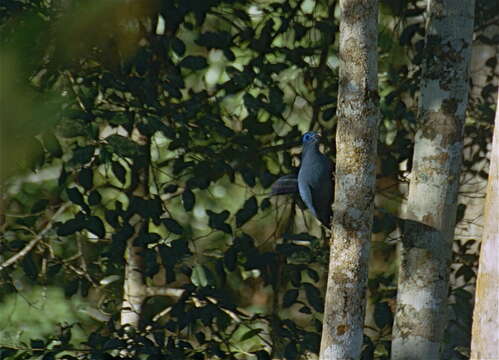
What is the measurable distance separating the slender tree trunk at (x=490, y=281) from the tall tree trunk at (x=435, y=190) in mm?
643

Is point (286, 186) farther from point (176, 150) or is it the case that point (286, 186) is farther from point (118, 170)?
point (176, 150)

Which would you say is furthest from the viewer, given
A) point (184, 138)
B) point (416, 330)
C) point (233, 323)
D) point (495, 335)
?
point (233, 323)

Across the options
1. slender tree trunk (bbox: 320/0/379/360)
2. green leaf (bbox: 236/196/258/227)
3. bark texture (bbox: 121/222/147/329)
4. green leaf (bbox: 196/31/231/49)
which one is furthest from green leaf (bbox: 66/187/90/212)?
slender tree trunk (bbox: 320/0/379/360)

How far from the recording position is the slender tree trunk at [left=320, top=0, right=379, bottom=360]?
8.10 ft

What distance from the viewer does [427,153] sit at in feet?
9.03

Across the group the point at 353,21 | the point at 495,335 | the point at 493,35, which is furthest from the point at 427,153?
the point at 493,35

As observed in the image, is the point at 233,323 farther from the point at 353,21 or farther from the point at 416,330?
the point at 353,21

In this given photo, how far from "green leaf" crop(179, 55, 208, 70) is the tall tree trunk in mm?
1040

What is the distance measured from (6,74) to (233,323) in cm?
141

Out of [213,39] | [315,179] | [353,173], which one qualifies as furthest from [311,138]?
[213,39]

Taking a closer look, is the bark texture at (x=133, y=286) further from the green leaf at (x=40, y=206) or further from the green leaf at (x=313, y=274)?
the green leaf at (x=313, y=274)

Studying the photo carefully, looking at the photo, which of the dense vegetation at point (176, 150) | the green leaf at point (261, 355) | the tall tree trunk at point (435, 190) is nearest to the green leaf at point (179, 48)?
the dense vegetation at point (176, 150)

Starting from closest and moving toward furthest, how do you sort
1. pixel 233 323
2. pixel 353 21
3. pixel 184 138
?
pixel 353 21 → pixel 184 138 → pixel 233 323

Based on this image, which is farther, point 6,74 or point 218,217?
point 218,217
